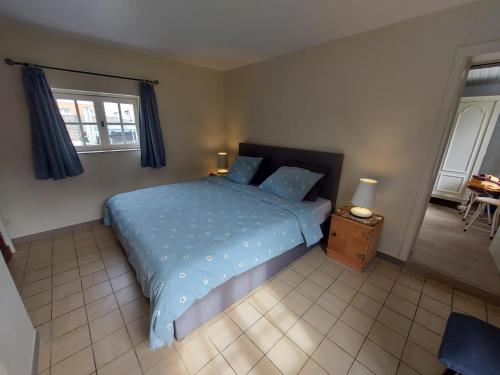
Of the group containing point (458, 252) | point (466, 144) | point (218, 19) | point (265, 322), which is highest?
point (218, 19)

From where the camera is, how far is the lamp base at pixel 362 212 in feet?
6.84

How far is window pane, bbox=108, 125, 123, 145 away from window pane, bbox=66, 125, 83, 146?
1.09 feet

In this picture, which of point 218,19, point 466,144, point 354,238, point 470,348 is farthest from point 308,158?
point 466,144

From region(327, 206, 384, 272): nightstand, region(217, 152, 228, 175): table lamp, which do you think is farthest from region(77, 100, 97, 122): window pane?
region(327, 206, 384, 272): nightstand

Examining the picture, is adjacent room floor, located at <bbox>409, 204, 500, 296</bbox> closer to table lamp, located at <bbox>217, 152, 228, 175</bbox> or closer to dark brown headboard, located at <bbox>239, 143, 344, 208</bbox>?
dark brown headboard, located at <bbox>239, 143, 344, 208</bbox>

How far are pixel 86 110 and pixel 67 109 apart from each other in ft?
0.61

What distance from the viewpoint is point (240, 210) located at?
2094mm

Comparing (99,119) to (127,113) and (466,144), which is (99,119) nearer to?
(127,113)

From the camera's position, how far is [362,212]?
6.89 feet

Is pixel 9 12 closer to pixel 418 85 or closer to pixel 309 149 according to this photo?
pixel 309 149

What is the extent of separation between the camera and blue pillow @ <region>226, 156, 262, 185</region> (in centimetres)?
302

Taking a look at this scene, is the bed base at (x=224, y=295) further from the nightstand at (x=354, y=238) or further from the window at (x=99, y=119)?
the window at (x=99, y=119)

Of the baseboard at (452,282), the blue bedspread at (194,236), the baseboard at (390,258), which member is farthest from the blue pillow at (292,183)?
the baseboard at (452,282)

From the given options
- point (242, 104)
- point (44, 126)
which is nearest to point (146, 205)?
point (44, 126)
